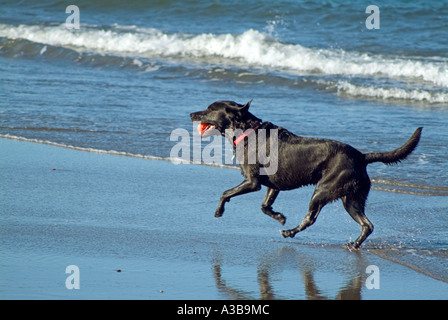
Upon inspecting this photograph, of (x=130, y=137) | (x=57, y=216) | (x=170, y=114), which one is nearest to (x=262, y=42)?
(x=170, y=114)

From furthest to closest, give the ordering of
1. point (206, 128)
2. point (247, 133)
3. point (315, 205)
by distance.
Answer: point (206, 128) < point (247, 133) < point (315, 205)

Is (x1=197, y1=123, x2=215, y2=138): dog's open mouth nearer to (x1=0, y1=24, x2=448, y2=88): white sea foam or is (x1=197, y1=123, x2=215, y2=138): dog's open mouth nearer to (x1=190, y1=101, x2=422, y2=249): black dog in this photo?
(x1=190, y1=101, x2=422, y2=249): black dog

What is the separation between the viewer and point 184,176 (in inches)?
313

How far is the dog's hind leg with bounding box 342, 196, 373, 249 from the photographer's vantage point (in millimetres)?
5879

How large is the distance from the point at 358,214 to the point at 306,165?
0.62m

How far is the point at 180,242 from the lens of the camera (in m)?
5.81

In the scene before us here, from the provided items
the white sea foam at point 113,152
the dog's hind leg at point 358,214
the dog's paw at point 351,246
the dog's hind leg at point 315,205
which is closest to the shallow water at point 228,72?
the white sea foam at point 113,152

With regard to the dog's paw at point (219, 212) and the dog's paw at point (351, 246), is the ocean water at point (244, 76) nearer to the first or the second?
the dog's paw at point (351, 246)

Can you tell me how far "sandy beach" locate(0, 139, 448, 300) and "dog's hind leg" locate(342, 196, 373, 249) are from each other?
121 millimetres

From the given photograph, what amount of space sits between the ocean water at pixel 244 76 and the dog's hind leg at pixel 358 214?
0.17 m

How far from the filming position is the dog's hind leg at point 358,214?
5.88m

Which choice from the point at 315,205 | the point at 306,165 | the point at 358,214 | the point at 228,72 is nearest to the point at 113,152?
the point at 306,165

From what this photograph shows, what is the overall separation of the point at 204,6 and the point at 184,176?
15.3 metres

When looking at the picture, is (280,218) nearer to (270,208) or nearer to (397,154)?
(270,208)
